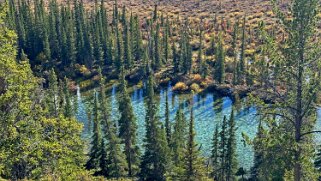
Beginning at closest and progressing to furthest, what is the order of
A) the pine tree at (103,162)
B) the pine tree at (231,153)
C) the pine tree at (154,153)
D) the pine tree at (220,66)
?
the pine tree at (231,153) → the pine tree at (154,153) → the pine tree at (103,162) → the pine tree at (220,66)

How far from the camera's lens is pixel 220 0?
148125 millimetres

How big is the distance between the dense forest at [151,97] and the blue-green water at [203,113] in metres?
1.37

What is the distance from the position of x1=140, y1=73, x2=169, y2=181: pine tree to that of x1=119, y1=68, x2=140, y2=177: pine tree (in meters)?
1.85

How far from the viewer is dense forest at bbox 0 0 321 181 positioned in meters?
20.4

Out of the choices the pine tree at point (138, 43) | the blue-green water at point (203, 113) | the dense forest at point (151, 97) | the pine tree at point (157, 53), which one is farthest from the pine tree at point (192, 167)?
the pine tree at point (138, 43)

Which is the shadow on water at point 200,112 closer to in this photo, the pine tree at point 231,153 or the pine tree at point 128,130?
the pine tree at point 231,153

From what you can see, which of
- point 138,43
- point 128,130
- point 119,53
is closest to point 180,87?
point 119,53

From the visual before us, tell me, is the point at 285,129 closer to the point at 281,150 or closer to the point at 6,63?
the point at 281,150

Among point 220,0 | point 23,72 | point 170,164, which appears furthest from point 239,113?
point 220,0

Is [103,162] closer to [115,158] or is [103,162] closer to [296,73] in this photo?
[115,158]

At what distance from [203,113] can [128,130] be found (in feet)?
94.3

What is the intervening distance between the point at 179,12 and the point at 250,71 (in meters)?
122

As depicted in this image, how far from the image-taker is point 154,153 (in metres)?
53.6

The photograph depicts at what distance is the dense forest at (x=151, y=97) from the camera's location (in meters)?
20.4
